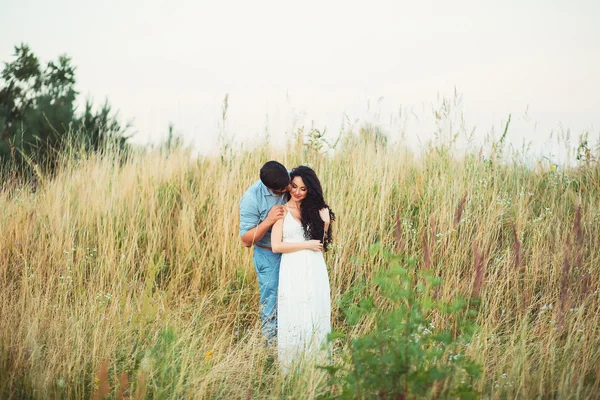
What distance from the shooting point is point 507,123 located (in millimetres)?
5574

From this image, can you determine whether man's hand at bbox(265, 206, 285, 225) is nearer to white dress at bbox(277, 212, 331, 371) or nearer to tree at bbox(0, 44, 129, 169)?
white dress at bbox(277, 212, 331, 371)

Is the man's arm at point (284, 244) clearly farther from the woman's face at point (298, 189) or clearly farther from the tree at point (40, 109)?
the tree at point (40, 109)


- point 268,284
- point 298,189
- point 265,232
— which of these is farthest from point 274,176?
point 268,284

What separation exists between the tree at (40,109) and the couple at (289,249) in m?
7.58

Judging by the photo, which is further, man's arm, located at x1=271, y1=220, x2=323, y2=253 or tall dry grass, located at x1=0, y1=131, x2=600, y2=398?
man's arm, located at x1=271, y1=220, x2=323, y2=253

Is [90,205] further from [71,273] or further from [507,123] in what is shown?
[507,123]

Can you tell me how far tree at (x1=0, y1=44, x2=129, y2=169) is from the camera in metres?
10.8

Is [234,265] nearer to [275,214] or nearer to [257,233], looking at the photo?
[257,233]

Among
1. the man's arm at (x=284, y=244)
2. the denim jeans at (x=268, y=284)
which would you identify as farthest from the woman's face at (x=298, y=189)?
the denim jeans at (x=268, y=284)

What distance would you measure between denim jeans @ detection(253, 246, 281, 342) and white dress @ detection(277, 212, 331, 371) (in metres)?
0.18

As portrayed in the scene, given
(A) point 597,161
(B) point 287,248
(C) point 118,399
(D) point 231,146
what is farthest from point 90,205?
(A) point 597,161

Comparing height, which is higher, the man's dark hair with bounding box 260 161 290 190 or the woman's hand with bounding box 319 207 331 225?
the man's dark hair with bounding box 260 161 290 190

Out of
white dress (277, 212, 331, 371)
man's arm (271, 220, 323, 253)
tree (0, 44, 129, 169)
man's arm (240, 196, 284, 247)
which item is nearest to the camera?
white dress (277, 212, 331, 371)

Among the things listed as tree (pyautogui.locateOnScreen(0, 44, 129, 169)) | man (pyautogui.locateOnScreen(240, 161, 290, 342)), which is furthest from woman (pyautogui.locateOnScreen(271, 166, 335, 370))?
tree (pyautogui.locateOnScreen(0, 44, 129, 169))
